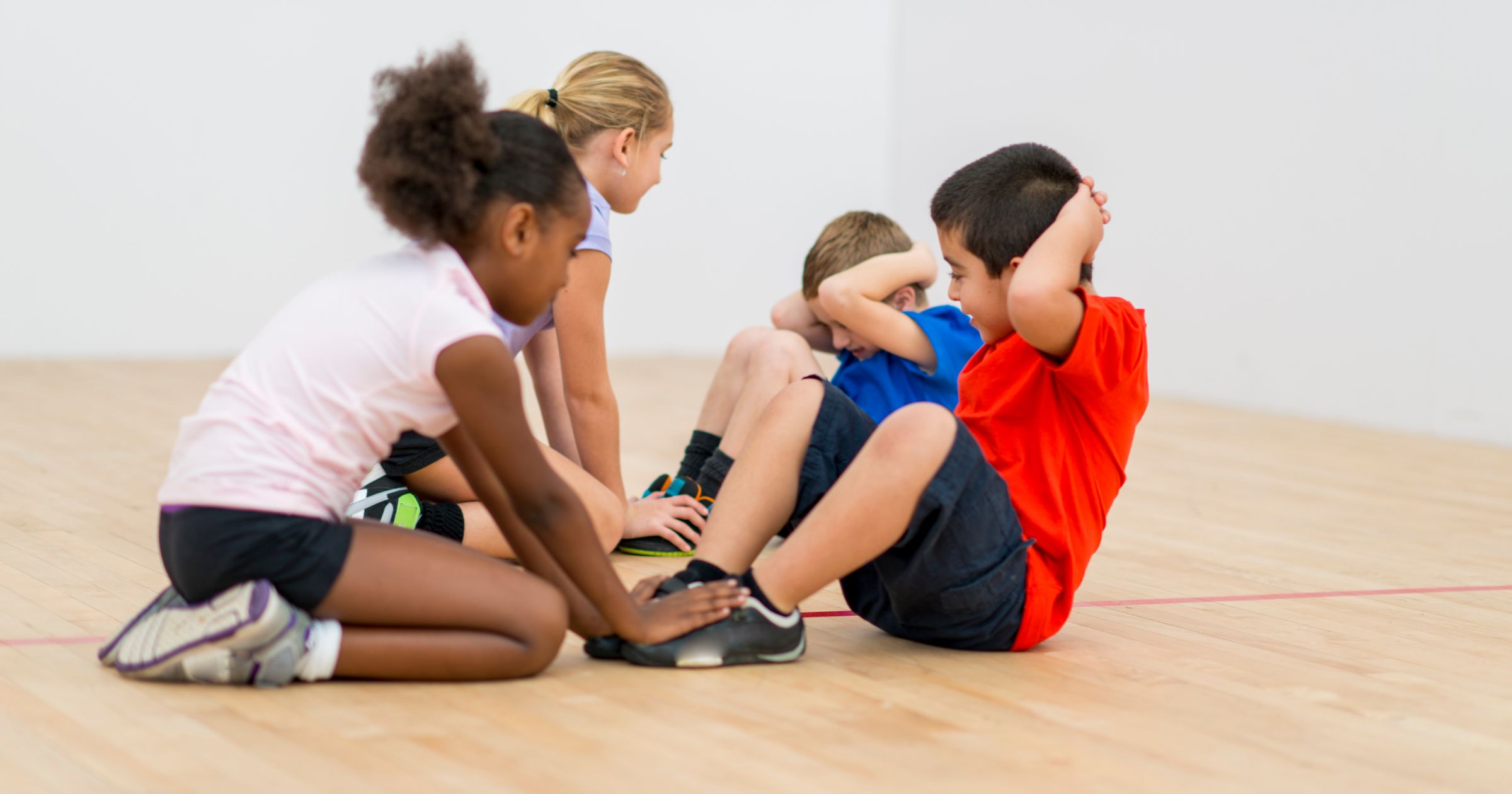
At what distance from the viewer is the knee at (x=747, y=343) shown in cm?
258

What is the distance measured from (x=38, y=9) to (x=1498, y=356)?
4.34m

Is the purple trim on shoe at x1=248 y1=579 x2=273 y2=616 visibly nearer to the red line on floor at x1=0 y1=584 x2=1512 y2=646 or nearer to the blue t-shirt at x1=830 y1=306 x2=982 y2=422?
the red line on floor at x1=0 y1=584 x2=1512 y2=646

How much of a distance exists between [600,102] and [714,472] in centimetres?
62

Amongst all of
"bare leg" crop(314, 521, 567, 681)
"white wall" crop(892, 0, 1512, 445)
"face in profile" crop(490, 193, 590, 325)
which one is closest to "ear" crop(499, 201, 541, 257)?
"face in profile" crop(490, 193, 590, 325)

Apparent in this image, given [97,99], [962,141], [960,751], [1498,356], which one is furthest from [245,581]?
[962,141]

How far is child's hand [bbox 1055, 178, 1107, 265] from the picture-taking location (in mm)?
1610

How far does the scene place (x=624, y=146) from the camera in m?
2.26

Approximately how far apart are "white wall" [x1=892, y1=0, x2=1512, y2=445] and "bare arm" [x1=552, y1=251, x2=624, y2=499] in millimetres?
2714

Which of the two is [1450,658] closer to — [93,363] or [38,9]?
[93,363]

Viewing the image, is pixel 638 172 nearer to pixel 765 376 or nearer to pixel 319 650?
pixel 765 376

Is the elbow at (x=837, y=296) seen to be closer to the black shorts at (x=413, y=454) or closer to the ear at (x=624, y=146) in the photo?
the ear at (x=624, y=146)

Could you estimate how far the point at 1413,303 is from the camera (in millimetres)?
4117

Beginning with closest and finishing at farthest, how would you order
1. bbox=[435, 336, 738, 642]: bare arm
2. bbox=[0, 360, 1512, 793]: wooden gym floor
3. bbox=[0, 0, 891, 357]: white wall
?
bbox=[0, 360, 1512, 793]: wooden gym floor, bbox=[435, 336, 738, 642]: bare arm, bbox=[0, 0, 891, 357]: white wall

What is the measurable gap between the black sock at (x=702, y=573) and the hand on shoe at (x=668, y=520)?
661 millimetres
